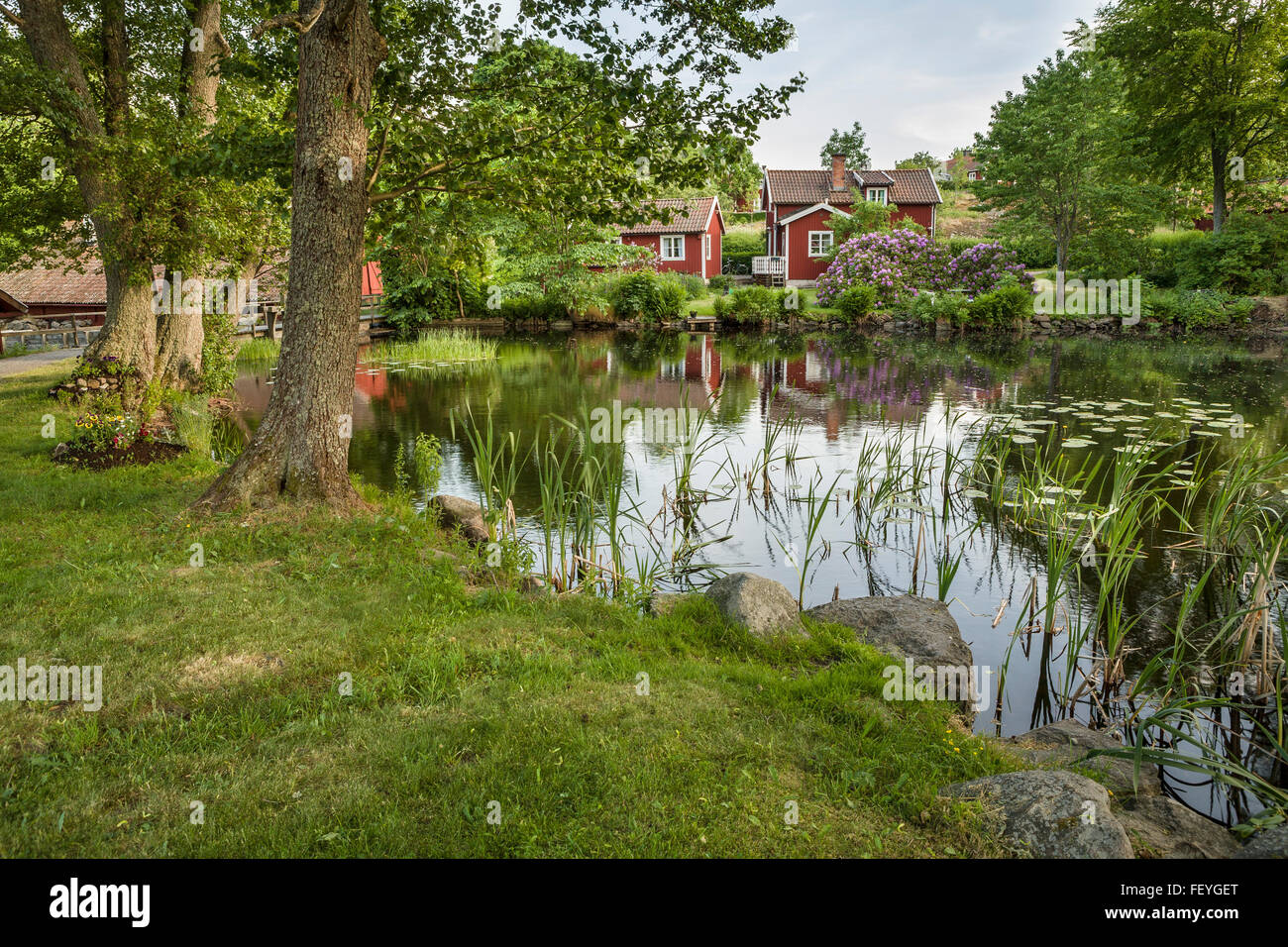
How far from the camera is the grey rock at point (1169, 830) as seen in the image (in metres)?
3.47

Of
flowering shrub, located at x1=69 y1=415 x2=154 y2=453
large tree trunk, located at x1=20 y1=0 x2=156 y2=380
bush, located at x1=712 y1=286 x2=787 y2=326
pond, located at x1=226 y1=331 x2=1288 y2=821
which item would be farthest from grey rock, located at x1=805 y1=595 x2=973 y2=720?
bush, located at x1=712 y1=286 x2=787 y2=326

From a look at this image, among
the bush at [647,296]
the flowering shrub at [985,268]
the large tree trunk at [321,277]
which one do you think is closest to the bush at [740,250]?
the bush at [647,296]

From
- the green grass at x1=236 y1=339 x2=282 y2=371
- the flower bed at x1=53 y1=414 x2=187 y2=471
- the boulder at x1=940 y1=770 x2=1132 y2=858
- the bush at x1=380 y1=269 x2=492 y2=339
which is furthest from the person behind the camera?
the bush at x1=380 y1=269 x2=492 y2=339

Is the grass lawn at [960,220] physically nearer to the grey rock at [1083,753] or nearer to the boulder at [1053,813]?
the grey rock at [1083,753]

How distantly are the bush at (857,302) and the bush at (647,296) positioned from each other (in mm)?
7181

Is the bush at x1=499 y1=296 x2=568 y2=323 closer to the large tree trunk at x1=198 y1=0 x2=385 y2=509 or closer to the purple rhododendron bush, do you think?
the purple rhododendron bush

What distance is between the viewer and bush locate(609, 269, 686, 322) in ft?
116

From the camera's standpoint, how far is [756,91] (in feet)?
23.8

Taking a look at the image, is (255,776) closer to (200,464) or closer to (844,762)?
(844,762)

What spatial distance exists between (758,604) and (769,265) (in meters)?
43.7

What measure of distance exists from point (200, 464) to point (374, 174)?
15.2 ft

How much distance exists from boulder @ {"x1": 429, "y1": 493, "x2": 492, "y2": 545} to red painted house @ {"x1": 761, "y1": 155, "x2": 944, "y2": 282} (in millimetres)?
37661
